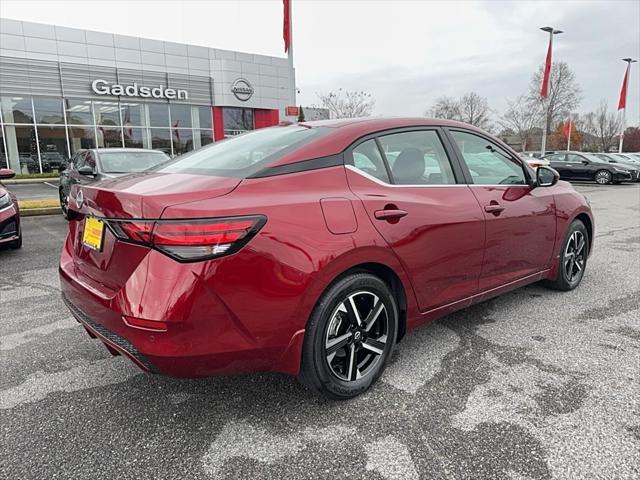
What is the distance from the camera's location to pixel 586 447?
2.12 m

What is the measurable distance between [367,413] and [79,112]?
25.0 m

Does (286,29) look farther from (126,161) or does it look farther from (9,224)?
(9,224)

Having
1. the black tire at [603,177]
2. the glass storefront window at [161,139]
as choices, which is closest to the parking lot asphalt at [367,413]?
the black tire at [603,177]

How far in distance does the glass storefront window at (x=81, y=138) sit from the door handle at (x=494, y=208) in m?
23.8

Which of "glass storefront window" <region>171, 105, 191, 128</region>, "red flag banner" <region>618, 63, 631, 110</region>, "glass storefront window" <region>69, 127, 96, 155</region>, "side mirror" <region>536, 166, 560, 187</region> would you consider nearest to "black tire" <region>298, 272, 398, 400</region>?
"side mirror" <region>536, 166, 560, 187</region>

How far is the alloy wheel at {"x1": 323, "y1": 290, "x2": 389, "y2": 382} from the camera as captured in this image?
242 cm

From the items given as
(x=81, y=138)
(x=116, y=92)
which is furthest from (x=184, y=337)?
Answer: (x=116, y=92)

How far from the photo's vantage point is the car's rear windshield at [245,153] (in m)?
2.39

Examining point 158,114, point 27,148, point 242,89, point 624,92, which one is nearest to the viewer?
point 27,148

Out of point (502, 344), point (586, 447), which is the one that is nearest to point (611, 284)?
point (502, 344)

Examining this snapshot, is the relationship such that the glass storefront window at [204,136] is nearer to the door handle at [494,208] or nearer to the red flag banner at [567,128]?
the door handle at [494,208]

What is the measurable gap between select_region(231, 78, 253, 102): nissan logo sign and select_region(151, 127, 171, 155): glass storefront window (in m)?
4.62

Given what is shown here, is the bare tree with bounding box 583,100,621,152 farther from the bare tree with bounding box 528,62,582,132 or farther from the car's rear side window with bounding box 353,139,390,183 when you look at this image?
the car's rear side window with bounding box 353,139,390,183

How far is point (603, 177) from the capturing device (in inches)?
801
